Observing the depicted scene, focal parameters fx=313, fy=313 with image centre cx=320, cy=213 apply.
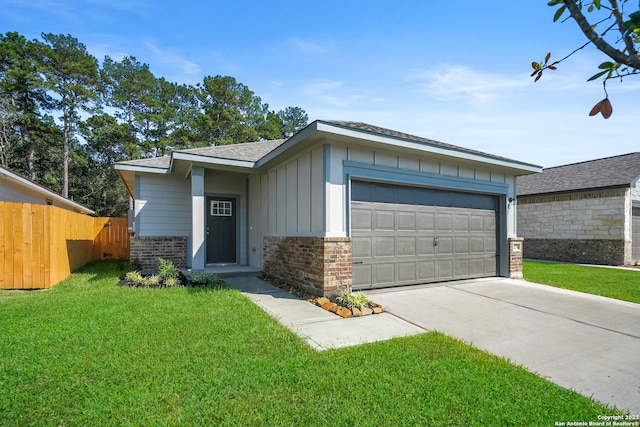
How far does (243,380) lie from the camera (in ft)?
8.91

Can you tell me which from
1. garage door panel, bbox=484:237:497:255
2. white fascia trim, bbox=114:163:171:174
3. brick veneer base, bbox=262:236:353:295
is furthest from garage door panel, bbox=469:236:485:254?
white fascia trim, bbox=114:163:171:174

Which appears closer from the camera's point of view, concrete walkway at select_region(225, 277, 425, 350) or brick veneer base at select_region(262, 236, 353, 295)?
concrete walkway at select_region(225, 277, 425, 350)

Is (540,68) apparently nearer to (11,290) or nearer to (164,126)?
(11,290)

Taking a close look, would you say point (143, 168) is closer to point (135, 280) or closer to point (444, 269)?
point (135, 280)

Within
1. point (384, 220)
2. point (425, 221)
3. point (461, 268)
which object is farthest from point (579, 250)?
point (384, 220)

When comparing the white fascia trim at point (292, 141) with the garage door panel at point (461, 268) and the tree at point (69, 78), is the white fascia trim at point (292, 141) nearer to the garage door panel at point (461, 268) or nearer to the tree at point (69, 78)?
the garage door panel at point (461, 268)

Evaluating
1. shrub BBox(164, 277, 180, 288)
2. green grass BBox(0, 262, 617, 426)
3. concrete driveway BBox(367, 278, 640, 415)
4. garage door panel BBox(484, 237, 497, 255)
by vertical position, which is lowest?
concrete driveway BBox(367, 278, 640, 415)

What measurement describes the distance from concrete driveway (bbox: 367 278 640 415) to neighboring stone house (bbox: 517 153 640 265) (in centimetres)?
831

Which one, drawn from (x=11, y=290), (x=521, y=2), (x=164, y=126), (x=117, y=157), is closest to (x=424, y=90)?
(x=521, y=2)

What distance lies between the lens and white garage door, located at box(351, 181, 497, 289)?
20.3 ft

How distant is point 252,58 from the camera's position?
29.2ft

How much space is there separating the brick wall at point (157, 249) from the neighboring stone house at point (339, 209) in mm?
29

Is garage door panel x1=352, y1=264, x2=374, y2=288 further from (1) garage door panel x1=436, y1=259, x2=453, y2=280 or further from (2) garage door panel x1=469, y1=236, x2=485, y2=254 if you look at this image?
(2) garage door panel x1=469, y1=236, x2=485, y2=254

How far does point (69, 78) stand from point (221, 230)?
2056 centimetres
